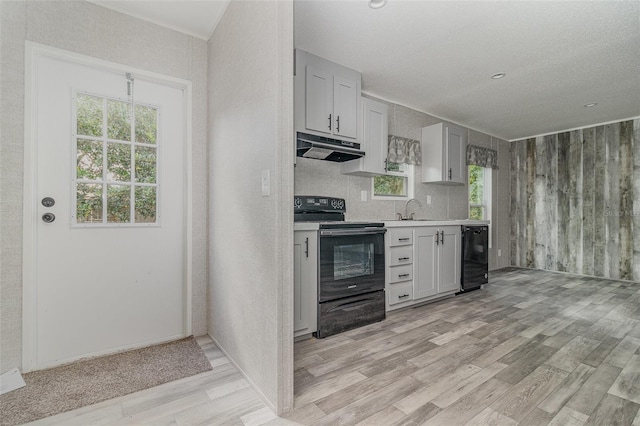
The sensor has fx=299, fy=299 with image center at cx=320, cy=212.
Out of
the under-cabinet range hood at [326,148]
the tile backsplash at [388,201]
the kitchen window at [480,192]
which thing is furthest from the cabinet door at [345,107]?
the kitchen window at [480,192]

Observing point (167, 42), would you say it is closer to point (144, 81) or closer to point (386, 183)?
point (144, 81)

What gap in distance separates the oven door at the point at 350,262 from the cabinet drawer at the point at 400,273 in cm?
22

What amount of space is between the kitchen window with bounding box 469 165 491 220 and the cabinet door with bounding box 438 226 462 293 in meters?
1.87

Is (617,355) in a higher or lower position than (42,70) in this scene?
lower

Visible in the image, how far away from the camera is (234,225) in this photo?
6.60 ft

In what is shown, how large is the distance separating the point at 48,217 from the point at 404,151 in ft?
11.8

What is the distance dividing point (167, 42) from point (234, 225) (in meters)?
1.57

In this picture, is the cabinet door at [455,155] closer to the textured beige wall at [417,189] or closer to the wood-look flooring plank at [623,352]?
the textured beige wall at [417,189]

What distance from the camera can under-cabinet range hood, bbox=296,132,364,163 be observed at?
105 inches


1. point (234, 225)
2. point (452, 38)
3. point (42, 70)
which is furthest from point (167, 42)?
point (452, 38)

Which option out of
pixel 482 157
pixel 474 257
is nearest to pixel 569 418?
pixel 474 257

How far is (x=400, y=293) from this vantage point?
10.2ft

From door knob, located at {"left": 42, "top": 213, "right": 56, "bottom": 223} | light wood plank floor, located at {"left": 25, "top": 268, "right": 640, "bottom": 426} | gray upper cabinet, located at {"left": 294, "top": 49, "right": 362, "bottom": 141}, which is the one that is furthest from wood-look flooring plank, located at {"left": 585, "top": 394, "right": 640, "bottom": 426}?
door knob, located at {"left": 42, "top": 213, "right": 56, "bottom": 223}

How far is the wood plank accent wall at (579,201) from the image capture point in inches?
176
